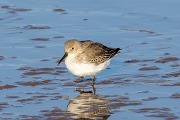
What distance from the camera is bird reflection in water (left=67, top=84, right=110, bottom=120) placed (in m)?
10.2

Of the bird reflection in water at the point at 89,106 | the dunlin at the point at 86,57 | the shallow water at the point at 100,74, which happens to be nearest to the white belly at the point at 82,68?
the dunlin at the point at 86,57

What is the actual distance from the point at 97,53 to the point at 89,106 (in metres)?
1.68

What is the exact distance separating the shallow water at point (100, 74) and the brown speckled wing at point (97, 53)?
1.23 ft

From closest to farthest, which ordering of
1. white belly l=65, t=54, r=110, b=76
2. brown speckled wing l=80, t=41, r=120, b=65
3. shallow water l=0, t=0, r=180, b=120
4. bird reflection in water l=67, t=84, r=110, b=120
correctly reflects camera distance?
bird reflection in water l=67, t=84, r=110, b=120, shallow water l=0, t=0, r=180, b=120, white belly l=65, t=54, r=110, b=76, brown speckled wing l=80, t=41, r=120, b=65

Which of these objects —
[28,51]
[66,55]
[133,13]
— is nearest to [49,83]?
[66,55]

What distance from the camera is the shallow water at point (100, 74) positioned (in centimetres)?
1059

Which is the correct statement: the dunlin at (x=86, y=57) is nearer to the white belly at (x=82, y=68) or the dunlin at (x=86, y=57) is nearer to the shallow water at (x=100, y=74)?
the white belly at (x=82, y=68)

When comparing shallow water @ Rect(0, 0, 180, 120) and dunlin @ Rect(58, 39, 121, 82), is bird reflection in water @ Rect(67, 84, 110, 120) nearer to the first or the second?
shallow water @ Rect(0, 0, 180, 120)

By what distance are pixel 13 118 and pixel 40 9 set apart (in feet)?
21.3

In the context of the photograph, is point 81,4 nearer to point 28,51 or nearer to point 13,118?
point 28,51

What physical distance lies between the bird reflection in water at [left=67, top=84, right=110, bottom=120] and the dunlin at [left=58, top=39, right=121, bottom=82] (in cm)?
43

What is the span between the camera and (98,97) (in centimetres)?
1120

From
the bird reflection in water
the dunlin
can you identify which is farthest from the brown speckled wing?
the bird reflection in water

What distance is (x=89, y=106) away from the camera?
10719 millimetres
